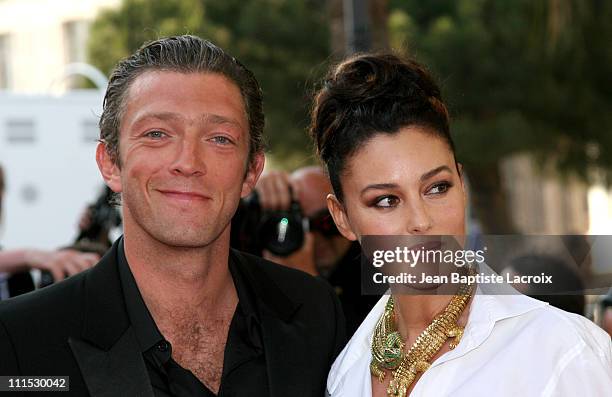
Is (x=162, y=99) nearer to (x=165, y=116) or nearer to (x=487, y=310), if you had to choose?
(x=165, y=116)

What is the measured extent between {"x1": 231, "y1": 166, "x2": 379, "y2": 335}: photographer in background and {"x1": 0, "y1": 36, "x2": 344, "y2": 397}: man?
0.70 metres

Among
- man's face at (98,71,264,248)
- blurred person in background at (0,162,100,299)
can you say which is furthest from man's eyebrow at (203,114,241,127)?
blurred person in background at (0,162,100,299)

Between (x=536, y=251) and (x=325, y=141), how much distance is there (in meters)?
0.60

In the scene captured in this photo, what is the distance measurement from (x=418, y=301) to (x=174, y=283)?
0.59 metres

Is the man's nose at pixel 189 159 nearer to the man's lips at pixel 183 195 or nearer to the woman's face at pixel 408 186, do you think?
the man's lips at pixel 183 195

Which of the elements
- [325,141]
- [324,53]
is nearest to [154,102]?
[325,141]

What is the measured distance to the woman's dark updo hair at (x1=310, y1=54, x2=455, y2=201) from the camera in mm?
2193

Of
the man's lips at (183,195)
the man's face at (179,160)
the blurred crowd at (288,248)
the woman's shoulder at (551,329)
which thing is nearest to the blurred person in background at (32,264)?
the blurred crowd at (288,248)

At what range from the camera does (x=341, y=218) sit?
2332mm

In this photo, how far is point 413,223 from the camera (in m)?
2.10

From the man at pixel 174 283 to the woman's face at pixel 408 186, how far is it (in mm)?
356

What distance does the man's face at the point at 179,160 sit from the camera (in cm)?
229

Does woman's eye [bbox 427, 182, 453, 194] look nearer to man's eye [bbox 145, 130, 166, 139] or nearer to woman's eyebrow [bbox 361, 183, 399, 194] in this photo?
woman's eyebrow [bbox 361, 183, 399, 194]

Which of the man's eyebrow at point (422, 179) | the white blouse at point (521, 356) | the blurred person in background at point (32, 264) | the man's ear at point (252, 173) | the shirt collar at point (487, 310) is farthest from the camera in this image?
the blurred person in background at point (32, 264)
